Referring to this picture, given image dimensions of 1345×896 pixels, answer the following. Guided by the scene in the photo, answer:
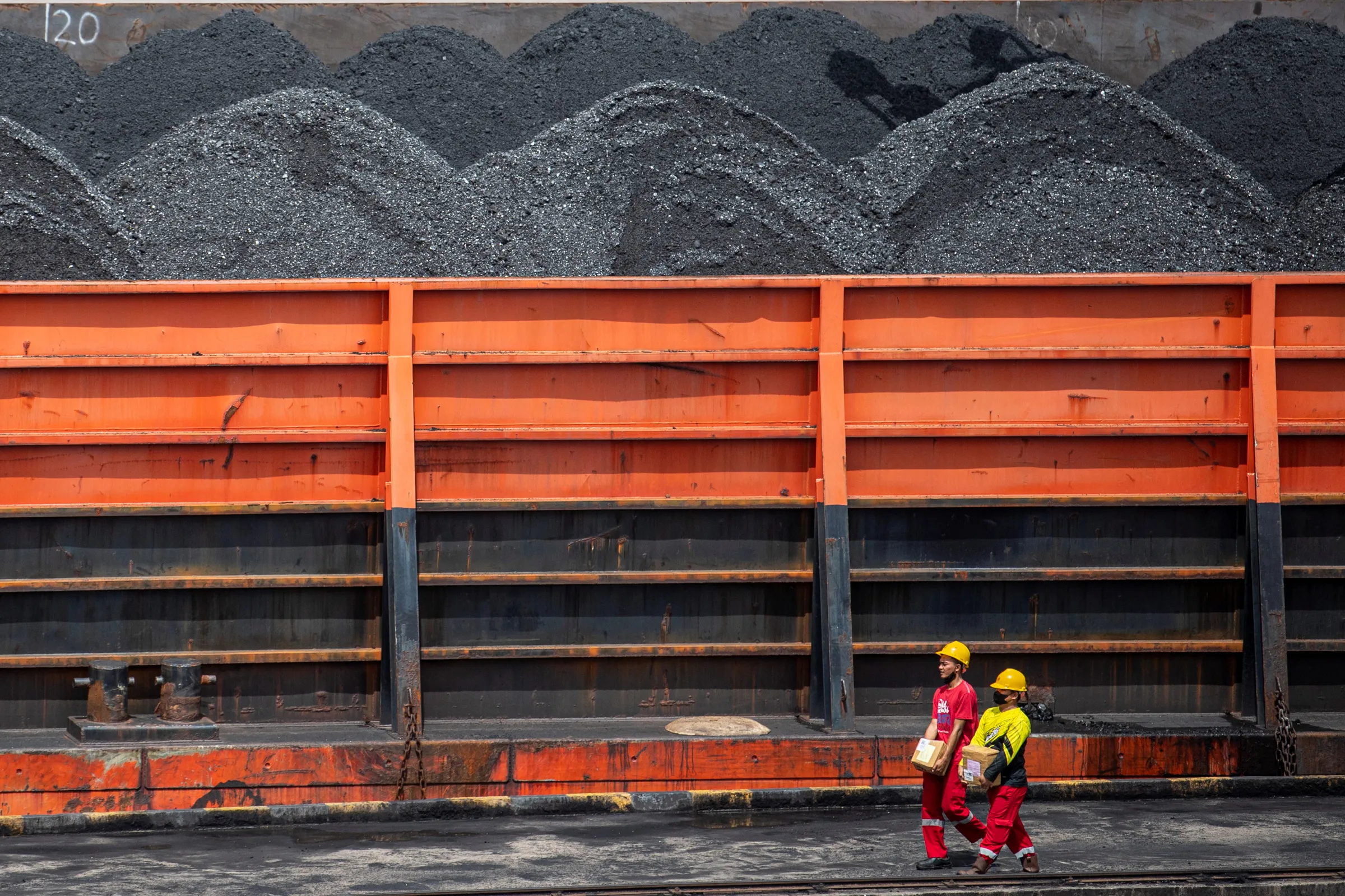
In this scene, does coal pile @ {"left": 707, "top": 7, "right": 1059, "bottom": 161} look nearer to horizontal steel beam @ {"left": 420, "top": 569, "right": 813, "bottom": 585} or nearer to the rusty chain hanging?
horizontal steel beam @ {"left": 420, "top": 569, "right": 813, "bottom": 585}

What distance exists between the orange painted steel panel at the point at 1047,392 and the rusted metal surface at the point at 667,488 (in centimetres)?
2

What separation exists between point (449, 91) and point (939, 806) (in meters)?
11.6

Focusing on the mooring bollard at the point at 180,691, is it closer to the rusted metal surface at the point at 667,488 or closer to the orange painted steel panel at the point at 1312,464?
the rusted metal surface at the point at 667,488

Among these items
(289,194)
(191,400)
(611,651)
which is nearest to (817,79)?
(289,194)

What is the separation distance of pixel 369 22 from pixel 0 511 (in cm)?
1018

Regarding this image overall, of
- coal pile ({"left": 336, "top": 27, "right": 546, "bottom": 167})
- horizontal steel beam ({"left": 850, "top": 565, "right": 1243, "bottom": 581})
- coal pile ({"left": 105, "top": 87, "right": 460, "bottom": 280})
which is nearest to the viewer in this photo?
horizontal steel beam ({"left": 850, "top": 565, "right": 1243, "bottom": 581})

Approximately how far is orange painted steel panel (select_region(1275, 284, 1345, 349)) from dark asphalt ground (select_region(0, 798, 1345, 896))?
2.86 meters

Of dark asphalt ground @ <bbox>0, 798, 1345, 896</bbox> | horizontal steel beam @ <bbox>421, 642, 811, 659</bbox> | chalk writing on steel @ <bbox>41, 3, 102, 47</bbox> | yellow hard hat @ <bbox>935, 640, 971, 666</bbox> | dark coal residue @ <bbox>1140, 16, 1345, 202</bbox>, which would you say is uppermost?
chalk writing on steel @ <bbox>41, 3, 102, 47</bbox>

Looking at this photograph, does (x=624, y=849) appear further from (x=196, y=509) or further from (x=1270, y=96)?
(x=1270, y=96)

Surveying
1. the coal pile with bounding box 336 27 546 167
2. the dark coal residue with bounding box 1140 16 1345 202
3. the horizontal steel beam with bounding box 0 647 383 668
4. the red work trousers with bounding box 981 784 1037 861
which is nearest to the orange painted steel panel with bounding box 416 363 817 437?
the horizontal steel beam with bounding box 0 647 383 668

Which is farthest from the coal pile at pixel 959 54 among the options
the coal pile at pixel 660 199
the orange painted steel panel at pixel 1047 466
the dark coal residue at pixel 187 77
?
the orange painted steel panel at pixel 1047 466

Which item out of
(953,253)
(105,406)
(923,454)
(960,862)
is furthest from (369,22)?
(960,862)

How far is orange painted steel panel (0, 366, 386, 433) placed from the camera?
795 centimetres

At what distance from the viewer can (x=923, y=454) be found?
8.43 meters
